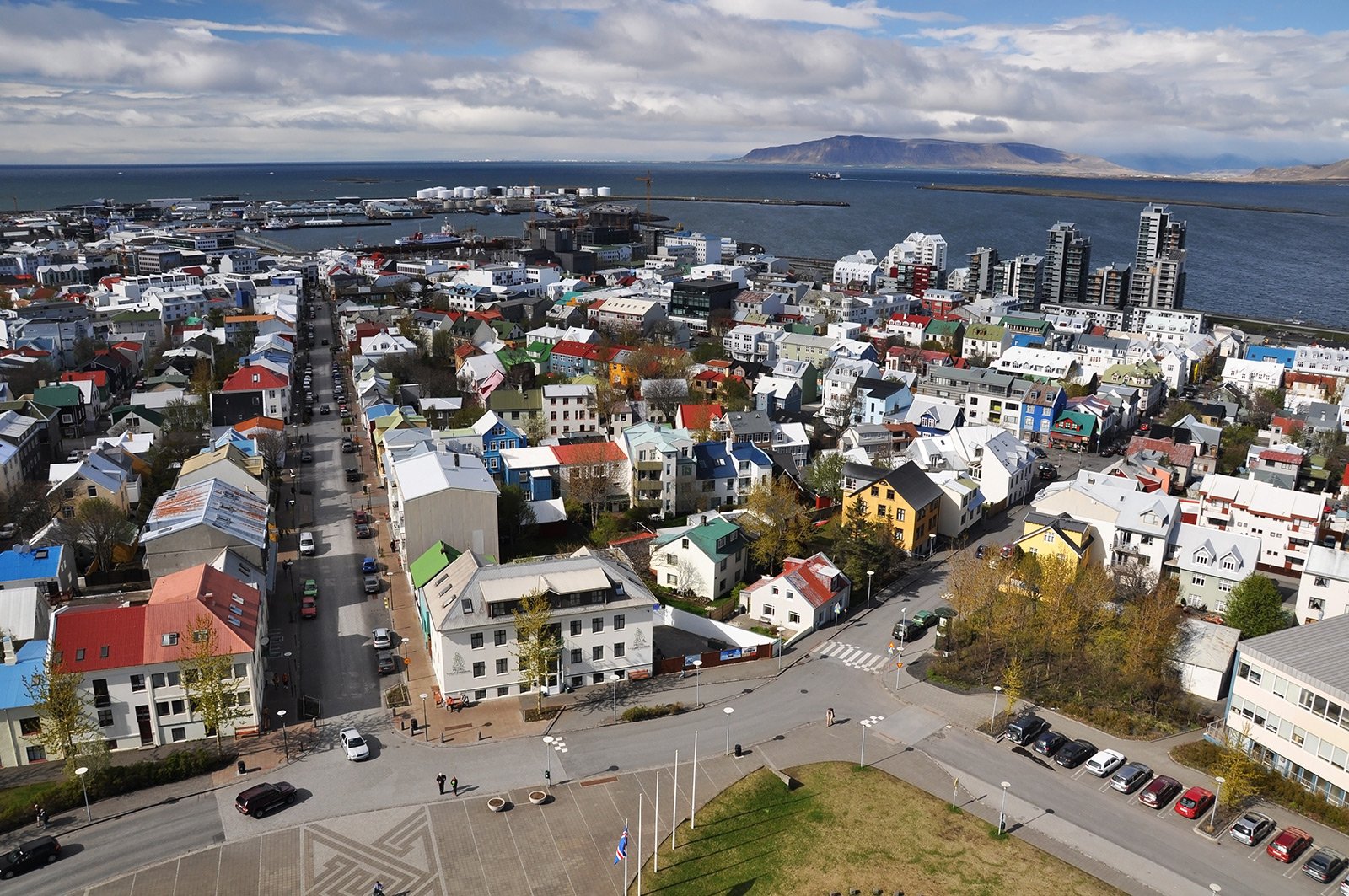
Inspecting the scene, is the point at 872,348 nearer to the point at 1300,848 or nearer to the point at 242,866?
the point at 1300,848

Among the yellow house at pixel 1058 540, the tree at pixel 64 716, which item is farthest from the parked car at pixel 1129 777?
the tree at pixel 64 716

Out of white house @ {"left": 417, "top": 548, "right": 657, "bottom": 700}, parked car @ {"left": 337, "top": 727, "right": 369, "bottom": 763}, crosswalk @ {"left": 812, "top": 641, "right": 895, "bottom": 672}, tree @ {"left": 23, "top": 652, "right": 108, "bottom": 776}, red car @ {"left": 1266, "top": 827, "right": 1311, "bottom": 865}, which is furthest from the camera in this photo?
crosswalk @ {"left": 812, "top": 641, "right": 895, "bottom": 672}

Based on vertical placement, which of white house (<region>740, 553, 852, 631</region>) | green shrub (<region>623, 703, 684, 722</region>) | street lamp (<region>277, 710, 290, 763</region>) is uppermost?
white house (<region>740, 553, 852, 631</region>)

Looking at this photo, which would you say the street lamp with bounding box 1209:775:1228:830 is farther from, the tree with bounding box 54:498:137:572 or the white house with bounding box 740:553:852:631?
the tree with bounding box 54:498:137:572

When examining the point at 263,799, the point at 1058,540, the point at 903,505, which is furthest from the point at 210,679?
the point at 1058,540

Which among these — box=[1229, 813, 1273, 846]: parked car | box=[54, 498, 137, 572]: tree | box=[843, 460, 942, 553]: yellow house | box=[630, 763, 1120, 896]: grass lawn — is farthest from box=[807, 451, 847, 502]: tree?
box=[54, 498, 137, 572]: tree

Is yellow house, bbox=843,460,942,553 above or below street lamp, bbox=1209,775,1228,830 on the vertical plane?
above
